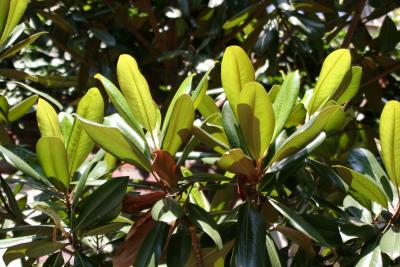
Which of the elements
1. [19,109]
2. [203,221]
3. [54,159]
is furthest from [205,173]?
[19,109]

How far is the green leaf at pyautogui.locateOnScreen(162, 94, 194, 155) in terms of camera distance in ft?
2.95

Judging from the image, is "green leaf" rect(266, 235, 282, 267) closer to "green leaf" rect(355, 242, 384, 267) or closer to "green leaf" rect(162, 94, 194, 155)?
"green leaf" rect(355, 242, 384, 267)

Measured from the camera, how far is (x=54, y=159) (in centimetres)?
96

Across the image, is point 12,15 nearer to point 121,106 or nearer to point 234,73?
point 121,106

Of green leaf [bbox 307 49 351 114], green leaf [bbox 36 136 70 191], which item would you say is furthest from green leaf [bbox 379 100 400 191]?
green leaf [bbox 36 136 70 191]

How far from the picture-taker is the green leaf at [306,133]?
859 millimetres

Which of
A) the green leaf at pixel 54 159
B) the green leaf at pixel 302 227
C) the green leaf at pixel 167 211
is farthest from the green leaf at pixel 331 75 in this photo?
the green leaf at pixel 54 159

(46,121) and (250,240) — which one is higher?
(46,121)

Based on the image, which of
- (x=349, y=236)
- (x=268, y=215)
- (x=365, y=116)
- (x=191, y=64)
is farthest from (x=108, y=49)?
(x=349, y=236)

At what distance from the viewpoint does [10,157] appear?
987 mm

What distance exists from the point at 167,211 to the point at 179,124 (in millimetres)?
147

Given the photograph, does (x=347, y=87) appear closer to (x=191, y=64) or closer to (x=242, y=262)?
(x=242, y=262)

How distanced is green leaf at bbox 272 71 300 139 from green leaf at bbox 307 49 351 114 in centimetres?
7

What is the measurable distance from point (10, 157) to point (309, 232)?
1.73 ft
